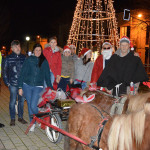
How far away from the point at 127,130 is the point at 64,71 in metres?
4.54

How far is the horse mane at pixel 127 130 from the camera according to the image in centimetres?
183

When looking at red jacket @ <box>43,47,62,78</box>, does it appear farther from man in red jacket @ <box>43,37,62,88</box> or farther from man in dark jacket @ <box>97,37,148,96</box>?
man in dark jacket @ <box>97,37,148,96</box>

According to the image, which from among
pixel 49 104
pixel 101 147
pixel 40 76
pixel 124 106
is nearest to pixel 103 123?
pixel 101 147

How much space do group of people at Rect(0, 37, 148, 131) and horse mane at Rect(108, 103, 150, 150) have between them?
220 cm

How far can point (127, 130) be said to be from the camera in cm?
190

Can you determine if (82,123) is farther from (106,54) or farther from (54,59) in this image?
(54,59)

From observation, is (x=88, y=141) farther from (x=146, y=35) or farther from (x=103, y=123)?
(x=146, y=35)

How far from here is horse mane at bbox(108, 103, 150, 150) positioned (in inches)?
72.2

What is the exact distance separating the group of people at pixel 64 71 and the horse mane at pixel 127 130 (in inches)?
86.8

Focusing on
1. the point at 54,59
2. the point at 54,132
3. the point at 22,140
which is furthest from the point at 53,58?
the point at 22,140

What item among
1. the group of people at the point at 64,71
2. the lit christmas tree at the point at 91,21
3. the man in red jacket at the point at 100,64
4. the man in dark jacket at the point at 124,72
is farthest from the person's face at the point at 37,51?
the lit christmas tree at the point at 91,21

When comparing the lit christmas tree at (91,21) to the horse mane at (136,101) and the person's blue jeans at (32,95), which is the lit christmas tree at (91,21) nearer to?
the person's blue jeans at (32,95)

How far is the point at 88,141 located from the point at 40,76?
3.00 meters

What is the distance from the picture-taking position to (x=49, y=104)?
16.8ft
